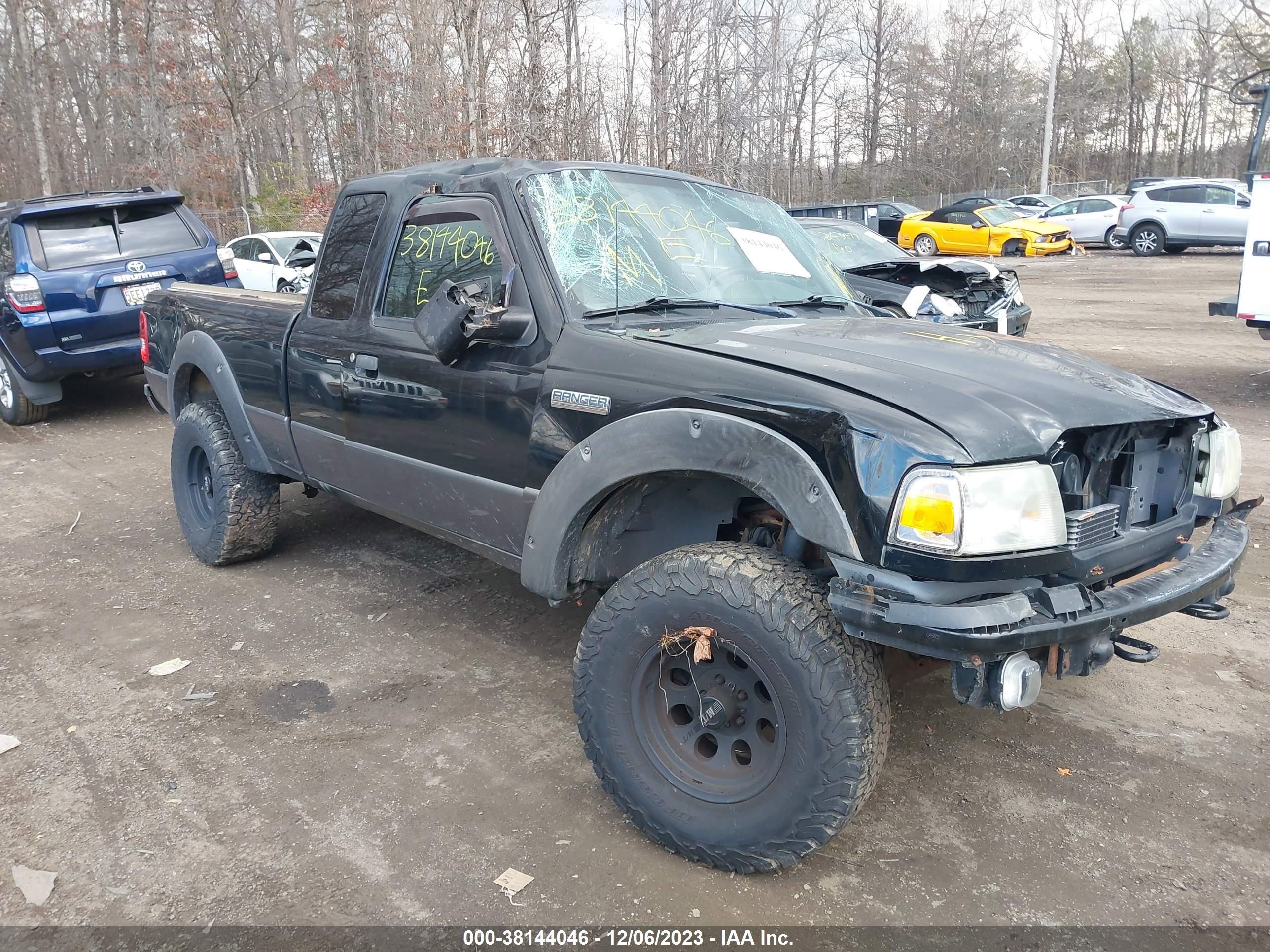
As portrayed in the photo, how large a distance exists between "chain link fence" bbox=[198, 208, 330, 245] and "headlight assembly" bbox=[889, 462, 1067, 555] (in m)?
23.2

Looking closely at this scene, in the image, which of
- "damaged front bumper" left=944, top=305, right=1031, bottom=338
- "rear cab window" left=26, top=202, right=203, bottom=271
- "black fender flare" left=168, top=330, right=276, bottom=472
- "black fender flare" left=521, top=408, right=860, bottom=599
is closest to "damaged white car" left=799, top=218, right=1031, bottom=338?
"damaged front bumper" left=944, top=305, right=1031, bottom=338

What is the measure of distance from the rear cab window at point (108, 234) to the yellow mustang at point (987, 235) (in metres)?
19.2

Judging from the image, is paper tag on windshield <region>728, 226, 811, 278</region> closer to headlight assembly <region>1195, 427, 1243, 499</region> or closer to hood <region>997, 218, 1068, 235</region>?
headlight assembly <region>1195, 427, 1243, 499</region>

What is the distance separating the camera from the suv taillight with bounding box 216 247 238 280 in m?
9.35

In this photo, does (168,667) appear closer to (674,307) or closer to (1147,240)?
(674,307)

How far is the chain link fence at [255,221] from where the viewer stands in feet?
83.8

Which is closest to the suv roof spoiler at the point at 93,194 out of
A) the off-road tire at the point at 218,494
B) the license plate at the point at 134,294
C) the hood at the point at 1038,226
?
the license plate at the point at 134,294

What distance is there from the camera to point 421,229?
150 inches

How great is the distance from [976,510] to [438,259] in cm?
234

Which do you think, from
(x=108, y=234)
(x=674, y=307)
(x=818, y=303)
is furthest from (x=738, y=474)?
(x=108, y=234)

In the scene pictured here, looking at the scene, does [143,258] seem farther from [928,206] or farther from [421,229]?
[928,206]

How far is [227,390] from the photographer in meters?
4.90

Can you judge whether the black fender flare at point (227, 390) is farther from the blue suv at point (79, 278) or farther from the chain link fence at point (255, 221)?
the chain link fence at point (255, 221)

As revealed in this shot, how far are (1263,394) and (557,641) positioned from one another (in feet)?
25.0
